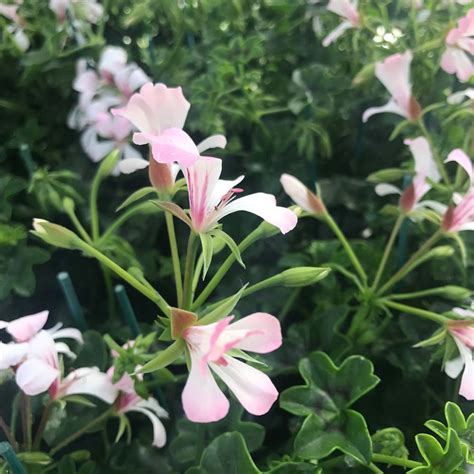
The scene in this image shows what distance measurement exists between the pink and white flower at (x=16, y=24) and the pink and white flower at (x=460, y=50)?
1.98 feet

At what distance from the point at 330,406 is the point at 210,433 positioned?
0.13 m

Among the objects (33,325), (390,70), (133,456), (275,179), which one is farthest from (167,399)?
(390,70)

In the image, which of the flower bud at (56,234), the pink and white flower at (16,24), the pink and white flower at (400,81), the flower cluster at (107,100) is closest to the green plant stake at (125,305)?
the flower bud at (56,234)

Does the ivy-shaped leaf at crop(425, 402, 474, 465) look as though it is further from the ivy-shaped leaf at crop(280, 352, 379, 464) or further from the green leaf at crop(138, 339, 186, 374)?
the green leaf at crop(138, 339, 186, 374)

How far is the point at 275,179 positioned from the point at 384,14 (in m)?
0.28

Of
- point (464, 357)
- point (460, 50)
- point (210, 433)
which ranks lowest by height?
point (210, 433)

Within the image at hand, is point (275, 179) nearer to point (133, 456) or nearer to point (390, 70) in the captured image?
point (390, 70)

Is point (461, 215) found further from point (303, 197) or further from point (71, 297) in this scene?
point (71, 297)

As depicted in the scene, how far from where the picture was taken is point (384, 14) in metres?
0.87

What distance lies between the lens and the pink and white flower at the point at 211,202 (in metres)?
0.42

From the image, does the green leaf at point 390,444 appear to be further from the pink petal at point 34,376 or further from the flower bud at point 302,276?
the pink petal at point 34,376

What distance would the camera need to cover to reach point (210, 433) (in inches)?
23.8

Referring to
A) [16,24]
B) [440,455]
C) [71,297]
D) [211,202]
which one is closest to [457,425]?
[440,455]

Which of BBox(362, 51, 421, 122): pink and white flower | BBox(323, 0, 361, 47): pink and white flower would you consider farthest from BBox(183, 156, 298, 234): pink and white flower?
BBox(323, 0, 361, 47): pink and white flower
